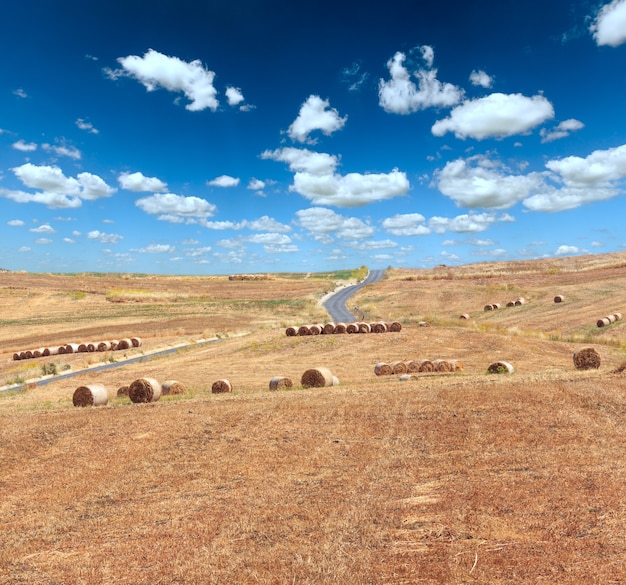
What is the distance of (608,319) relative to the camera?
46.9 metres

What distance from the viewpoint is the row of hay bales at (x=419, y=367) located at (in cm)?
2991

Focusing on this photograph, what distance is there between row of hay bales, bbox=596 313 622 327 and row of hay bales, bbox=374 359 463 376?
23235mm

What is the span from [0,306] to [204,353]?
61.4 meters

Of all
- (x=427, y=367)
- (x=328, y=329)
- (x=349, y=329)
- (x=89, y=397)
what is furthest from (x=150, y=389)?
(x=328, y=329)

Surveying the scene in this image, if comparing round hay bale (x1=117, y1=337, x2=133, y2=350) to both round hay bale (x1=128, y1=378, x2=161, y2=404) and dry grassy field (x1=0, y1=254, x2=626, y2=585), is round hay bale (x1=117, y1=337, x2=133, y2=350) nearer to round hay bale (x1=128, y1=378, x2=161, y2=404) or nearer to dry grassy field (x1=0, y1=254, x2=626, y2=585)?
dry grassy field (x1=0, y1=254, x2=626, y2=585)

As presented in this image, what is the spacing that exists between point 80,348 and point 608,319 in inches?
2104

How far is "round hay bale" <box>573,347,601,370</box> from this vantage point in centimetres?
2584

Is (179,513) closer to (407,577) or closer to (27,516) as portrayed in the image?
(27,516)

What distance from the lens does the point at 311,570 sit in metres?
7.86

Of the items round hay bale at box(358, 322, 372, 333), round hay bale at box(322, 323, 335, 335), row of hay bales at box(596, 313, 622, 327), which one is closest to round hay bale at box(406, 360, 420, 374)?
round hay bale at box(358, 322, 372, 333)

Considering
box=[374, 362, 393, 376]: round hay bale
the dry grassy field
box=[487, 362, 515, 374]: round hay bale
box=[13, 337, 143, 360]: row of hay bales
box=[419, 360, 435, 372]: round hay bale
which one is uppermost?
the dry grassy field

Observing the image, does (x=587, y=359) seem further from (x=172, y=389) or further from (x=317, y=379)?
(x=172, y=389)

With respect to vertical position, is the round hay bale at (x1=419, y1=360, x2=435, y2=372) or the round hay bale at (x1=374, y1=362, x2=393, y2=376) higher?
the round hay bale at (x1=419, y1=360, x2=435, y2=372)

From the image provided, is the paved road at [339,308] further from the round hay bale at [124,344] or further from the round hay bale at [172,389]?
the round hay bale at [172,389]
